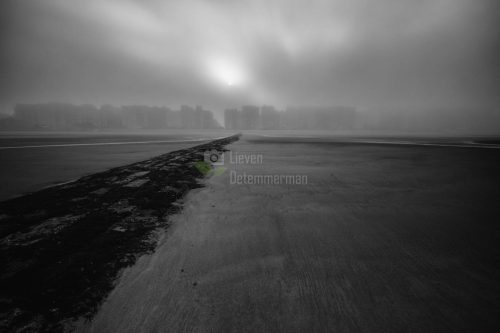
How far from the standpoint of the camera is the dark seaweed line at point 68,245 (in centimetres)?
129

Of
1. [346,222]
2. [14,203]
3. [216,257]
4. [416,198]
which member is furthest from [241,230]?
[14,203]

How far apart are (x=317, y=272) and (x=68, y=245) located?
8.05 ft

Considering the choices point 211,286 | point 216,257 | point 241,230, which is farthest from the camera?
point 241,230

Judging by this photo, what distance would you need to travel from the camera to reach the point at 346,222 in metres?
2.71

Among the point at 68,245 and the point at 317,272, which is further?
the point at 68,245

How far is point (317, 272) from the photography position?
172 centimetres

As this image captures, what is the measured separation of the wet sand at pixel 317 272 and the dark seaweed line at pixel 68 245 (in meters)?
0.21

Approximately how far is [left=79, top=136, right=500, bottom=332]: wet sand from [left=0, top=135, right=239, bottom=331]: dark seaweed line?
0.21 metres

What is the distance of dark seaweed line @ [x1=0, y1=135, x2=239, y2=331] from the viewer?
1.29 metres

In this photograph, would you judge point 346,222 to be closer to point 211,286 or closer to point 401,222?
point 401,222

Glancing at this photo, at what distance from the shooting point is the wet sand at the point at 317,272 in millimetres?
1254

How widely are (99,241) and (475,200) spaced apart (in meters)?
5.94

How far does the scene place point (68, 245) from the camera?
6.60ft

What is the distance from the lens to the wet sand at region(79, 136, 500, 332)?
1.25m
